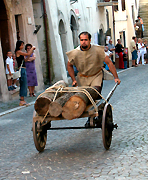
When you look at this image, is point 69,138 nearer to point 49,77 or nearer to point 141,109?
point 141,109

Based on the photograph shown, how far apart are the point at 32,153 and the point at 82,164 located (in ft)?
3.73

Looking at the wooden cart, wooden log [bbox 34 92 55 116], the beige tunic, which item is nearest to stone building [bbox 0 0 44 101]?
the beige tunic

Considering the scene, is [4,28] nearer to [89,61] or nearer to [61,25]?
[61,25]

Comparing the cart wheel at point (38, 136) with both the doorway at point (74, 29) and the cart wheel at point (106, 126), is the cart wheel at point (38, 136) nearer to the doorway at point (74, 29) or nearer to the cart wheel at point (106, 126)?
the cart wheel at point (106, 126)

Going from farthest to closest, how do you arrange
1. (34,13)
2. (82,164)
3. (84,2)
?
(84,2)
(34,13)
(82,164)

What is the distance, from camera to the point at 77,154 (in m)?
6.05

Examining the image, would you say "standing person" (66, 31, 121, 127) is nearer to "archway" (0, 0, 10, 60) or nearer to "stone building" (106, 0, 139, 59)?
"archway" (0, 0, 10, 60)

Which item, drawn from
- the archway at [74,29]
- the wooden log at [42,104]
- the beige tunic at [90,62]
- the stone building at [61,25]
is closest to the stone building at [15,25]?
the stone building at [61,25]

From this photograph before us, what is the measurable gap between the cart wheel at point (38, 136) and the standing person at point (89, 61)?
2.98 ft

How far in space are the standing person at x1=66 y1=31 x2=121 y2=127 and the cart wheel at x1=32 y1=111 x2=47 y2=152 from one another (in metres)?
0.91

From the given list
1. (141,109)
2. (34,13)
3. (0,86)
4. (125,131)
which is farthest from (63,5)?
(125,131)

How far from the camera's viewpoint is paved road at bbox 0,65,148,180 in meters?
5.11

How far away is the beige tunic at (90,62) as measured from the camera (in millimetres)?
6910

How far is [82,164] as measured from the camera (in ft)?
18.0
